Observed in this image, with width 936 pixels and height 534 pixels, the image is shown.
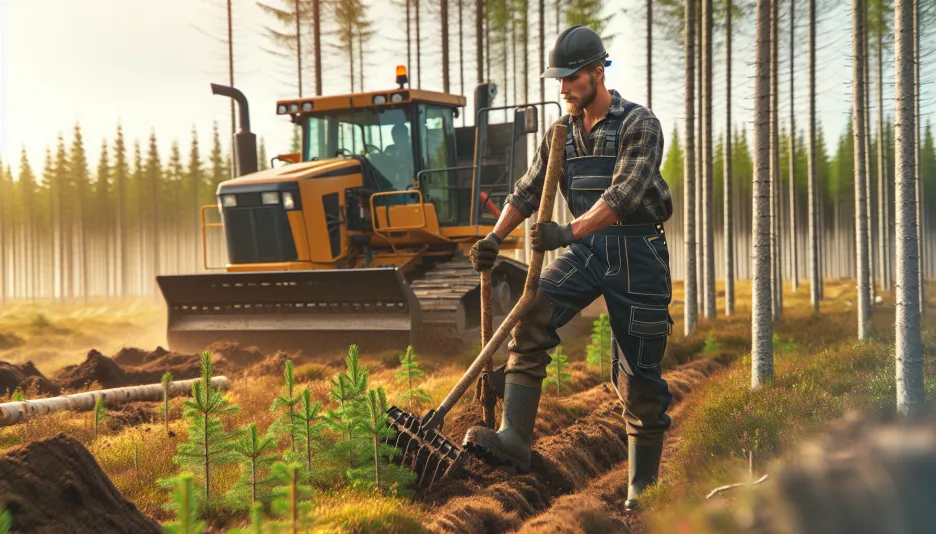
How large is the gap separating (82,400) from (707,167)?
14.5 m

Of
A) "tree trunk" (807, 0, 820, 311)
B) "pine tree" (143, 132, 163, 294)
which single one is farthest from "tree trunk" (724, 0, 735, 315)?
"pine tree" (143, 132, 163, 294)

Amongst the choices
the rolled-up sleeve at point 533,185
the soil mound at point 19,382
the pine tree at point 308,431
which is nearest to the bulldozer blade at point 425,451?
the pine tree at point 308,431

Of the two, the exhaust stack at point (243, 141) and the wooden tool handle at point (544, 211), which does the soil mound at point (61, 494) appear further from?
the exhaust stack at point (243, 141)

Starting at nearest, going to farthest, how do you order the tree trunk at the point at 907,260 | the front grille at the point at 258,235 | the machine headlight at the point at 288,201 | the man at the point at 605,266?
the man at the point at 605,266 → the tree trunk at the point at 907,260 → the machine headlight at the point at 288,201 → the front grille at the point at 258,235

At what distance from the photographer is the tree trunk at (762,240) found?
867 cm

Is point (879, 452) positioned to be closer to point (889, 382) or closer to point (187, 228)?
point (889, 382)

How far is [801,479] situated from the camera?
210 centimetres

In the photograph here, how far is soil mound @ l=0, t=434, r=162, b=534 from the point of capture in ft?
10.4

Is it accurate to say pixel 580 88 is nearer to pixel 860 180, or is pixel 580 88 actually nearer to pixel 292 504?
pixel 292 504

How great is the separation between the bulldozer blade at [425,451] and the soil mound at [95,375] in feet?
17.6

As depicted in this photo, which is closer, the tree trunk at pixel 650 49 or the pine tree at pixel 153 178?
the tree trunk at pixel 650 49

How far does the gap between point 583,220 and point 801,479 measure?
2506mm

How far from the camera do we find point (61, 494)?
3.33 m

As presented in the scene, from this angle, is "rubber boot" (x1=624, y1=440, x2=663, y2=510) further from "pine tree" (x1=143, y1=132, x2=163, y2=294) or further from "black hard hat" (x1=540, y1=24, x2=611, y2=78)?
"pine tree" (x1=143, y1=132, x2=163, y2=294)
